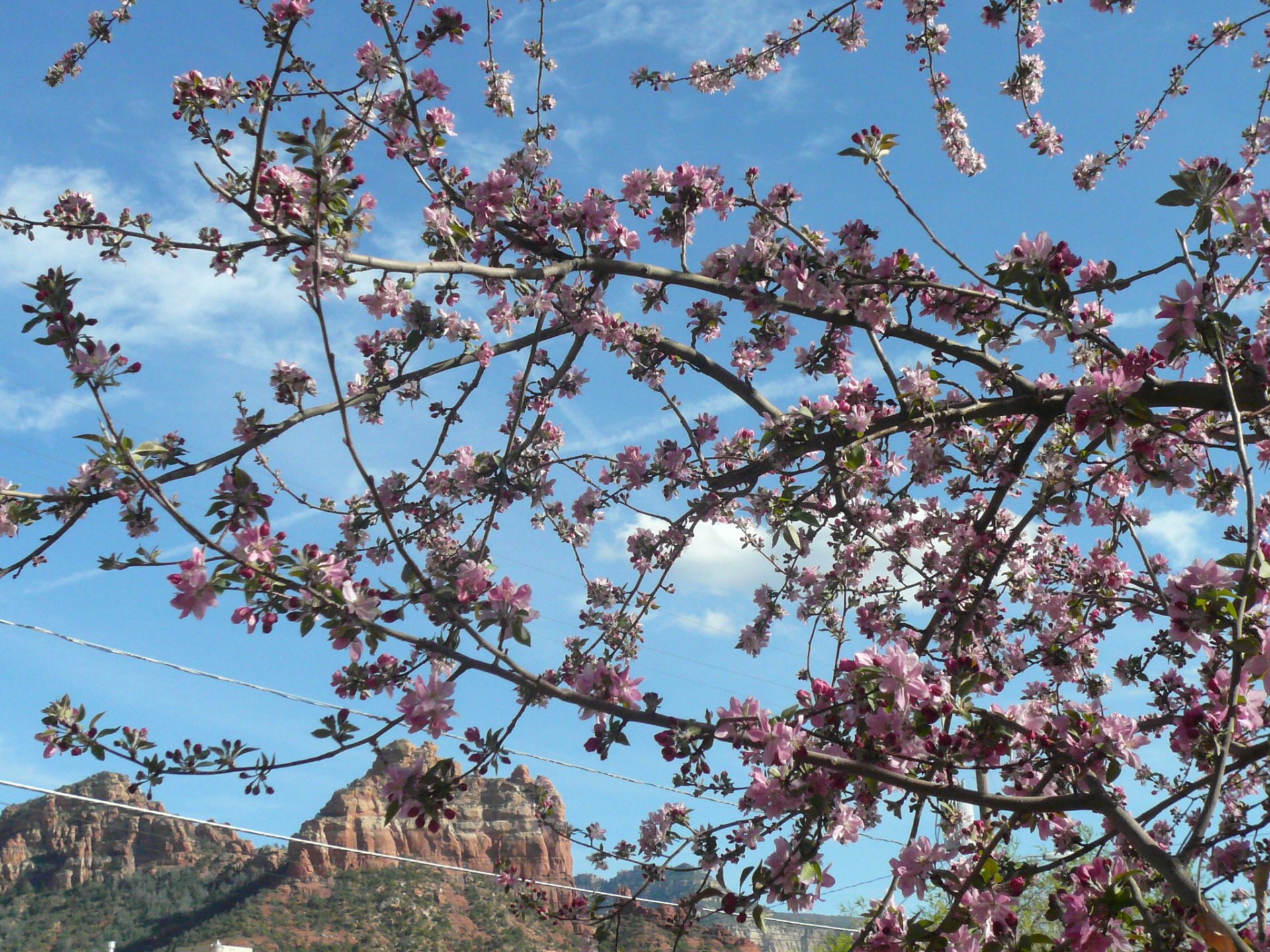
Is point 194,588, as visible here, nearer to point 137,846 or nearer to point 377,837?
point 137,846

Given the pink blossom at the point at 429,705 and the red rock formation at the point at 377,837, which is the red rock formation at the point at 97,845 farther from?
the pink blossom at the point at 429,705

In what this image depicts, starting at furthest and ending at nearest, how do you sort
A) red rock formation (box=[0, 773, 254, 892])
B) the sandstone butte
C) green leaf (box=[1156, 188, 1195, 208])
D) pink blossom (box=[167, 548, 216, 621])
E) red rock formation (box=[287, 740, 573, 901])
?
red rock formation (box=[287, 740, 573, 901])
red rock formation (box=[0, 773, 254, 892])
the sandstone butte
green leaf (box=[1156, 188, 1195, 208])
pink blossom (box=[167, 548, 216, 621])

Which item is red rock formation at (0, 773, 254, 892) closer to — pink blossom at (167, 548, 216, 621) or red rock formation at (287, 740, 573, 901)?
red rock formation at (287, 740, 573, 901)

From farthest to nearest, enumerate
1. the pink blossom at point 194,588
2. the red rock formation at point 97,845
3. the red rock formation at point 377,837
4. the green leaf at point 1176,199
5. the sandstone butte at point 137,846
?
the red rock formation at point 377,837 < the red rock formation at point 97,845 < the sandstone butte at point 137,846 < the green leaf at point 1176,199 < the pink blossom at point 194,588

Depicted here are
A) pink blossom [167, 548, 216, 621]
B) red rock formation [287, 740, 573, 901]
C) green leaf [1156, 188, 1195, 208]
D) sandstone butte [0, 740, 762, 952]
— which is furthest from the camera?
red rock formation [287, 740, 573, 901]

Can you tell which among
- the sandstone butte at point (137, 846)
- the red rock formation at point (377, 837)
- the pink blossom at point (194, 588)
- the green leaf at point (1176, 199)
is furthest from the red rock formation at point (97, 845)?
the green leaf at point (1176, 199)

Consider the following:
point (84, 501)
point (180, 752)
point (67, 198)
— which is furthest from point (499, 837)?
point (67, 198)

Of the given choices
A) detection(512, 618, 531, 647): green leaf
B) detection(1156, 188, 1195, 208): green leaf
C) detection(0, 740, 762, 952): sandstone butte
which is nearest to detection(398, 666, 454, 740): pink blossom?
detection(512, 618, 531, 647): green leaf

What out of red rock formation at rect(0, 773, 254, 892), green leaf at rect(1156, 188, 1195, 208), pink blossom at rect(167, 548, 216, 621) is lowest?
red rock formation at rect(0, 773, 254, 892)

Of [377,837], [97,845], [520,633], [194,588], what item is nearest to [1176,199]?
[520,633]
